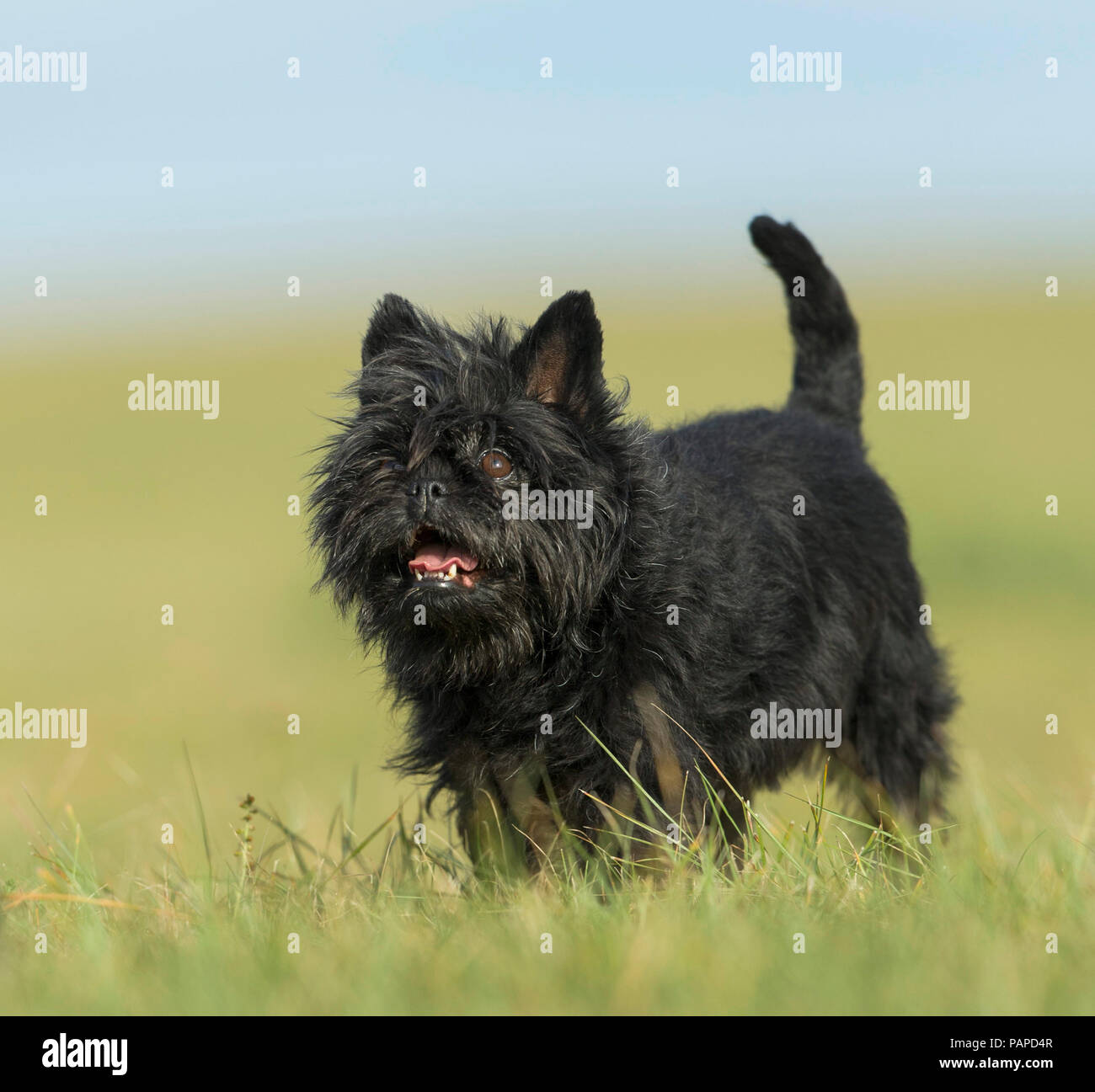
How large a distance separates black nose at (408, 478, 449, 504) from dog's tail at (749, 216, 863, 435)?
9.99 feet

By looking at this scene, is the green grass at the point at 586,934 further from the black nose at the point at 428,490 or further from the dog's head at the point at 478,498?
the black nose at the point at 428,490

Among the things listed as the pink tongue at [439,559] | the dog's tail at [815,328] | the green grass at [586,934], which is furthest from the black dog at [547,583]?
the dog's tail at [815,328]

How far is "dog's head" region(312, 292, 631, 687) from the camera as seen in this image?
4168mm

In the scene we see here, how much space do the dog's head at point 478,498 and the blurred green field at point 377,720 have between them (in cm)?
36

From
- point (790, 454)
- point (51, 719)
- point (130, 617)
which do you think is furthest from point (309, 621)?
point (790, 454)

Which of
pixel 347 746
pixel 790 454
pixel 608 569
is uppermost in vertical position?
pixel 790 454

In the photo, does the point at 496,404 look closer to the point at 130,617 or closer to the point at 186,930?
Result: the point at 186,930

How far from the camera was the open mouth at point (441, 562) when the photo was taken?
13.9 feet

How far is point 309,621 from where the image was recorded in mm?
22859

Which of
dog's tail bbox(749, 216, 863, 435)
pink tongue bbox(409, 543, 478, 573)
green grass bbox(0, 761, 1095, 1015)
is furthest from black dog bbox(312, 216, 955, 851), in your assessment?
dog's tail bbox(749, 216, 863, 435)

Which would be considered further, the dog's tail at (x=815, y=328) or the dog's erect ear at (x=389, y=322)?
the dog's tail at (x=815, y=328)

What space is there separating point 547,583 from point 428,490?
49 cm

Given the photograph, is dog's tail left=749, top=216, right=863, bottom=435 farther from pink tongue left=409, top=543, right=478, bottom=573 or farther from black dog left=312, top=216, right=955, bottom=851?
pink tongue left=409, top=543, right=478, bottom=573

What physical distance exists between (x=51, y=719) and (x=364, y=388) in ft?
36.4
